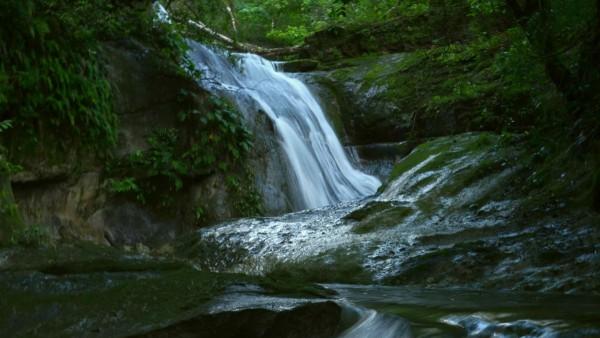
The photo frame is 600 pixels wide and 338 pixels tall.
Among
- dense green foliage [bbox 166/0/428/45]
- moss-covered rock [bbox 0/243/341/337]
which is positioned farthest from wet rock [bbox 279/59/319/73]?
moss-covered rock [bbox 0/243/341/337]

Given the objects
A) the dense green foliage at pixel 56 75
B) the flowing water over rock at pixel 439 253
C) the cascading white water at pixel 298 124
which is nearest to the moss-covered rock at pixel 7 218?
the dense green foliage at pixel 56 75

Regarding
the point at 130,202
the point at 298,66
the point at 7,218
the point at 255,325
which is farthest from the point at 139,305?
the point at 298,66

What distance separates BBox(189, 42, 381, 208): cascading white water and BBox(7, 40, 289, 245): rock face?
1.45 ft

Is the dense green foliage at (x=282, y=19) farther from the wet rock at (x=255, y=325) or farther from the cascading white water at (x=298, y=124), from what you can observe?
the wet rock at (x=255, y=325)

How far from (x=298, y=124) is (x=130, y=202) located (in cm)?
385

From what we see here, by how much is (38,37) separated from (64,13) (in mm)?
450

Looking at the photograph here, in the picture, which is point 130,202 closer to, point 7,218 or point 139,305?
point 7,218

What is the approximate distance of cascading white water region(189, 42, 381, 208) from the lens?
1003cm

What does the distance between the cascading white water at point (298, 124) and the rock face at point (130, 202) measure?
0.44m

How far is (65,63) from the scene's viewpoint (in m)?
7.21

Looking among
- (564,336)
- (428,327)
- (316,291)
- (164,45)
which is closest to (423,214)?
(316,291)

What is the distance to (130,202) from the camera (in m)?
8.18

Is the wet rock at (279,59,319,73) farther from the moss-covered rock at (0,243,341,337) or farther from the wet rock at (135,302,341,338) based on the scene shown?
the wet rock at (135,302,341,338)

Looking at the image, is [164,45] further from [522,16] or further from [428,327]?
[428,327]
